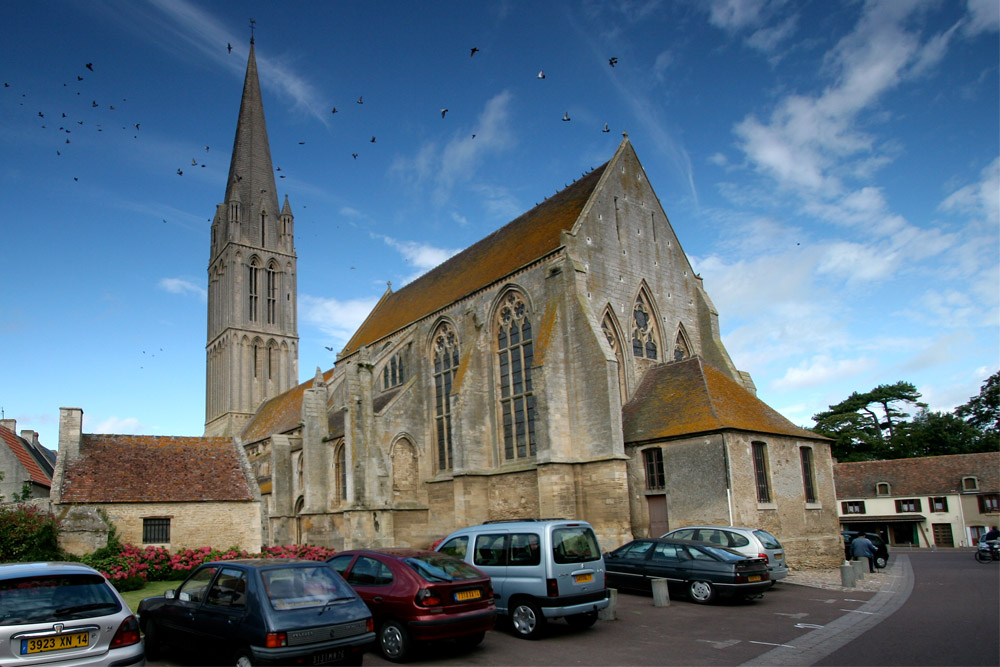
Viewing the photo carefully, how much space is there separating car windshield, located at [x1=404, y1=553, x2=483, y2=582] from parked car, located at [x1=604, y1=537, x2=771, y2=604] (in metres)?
6.23

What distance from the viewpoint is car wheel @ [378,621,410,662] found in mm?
9125

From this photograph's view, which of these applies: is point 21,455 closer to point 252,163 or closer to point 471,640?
point 471,640

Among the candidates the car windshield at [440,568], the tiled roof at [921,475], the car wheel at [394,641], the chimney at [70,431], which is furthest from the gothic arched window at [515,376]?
the tiled roof at [921,475]

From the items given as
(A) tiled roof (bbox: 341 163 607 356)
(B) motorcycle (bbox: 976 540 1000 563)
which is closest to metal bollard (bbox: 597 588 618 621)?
(A) tiled roof (bbox: 341 163 607 356)

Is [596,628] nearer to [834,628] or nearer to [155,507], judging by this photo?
[834,628]

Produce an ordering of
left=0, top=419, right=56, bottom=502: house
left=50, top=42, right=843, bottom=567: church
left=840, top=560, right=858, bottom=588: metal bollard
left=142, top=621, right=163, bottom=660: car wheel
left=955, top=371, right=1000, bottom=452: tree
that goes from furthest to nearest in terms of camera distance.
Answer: left=955, top=371, right=1000, bottom=452: tree
left=0, top=419, right=56, bottom=502: house
left=50, top=42, right=843, bottom=567: church
left=840, top=560, right=858, bottom=588: metal bollard
left=142, top=621, right=163, bottom=660: car wheel

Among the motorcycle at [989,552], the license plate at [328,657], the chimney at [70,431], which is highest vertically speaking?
the chimney at [70,431]

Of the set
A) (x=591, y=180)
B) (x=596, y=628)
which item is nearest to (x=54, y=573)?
(x=596, y=628)

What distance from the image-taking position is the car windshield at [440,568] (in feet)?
31.3

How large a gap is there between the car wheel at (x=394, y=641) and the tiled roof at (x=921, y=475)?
125 ft

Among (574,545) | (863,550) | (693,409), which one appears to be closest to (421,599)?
(574,545)

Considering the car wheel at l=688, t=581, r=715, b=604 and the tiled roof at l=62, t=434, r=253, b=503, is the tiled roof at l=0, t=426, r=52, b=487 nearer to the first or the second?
the tiled roof at l=62, t=434, r=253, b=503

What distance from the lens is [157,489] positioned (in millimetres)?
22562

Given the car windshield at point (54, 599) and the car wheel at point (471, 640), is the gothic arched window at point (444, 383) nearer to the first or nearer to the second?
the car wheel at point (471, 640)
